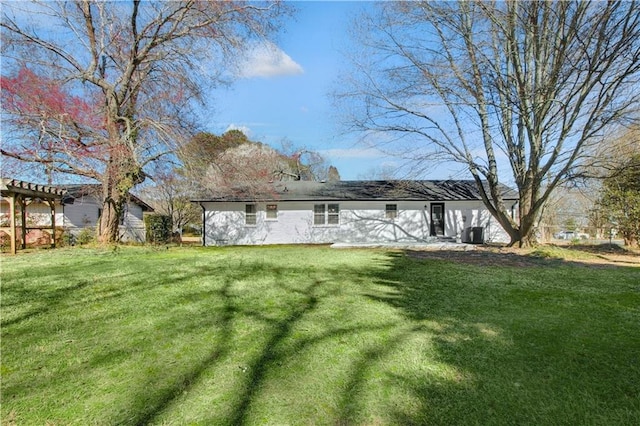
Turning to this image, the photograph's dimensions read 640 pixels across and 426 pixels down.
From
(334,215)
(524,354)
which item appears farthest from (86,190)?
(524,354)

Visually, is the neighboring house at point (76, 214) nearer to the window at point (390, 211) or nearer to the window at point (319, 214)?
the window at point (319, 214)

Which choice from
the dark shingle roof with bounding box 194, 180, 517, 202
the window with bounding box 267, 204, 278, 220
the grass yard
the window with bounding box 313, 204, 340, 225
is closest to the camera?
the grass yard

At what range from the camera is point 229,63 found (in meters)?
13.8

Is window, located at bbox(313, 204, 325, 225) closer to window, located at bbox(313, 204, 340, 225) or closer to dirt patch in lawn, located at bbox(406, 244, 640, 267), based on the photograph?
window, located at bbox(313, 204, 340, 225)

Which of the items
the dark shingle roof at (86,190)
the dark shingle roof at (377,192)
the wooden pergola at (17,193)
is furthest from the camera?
the dark shingle roof at (377,192)

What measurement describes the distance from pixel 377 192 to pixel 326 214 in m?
2.98

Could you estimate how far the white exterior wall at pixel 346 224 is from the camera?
18.0 m

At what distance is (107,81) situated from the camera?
13523 millimetres

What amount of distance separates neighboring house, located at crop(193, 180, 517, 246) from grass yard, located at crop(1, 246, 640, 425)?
1218 centimetres

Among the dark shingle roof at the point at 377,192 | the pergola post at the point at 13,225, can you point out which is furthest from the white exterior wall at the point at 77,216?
the pergola post at the point at 13,225

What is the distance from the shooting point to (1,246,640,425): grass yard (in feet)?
7.36

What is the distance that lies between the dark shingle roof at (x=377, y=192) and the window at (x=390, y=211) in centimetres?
46

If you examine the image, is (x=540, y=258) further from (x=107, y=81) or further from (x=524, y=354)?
(x=107, y=81)

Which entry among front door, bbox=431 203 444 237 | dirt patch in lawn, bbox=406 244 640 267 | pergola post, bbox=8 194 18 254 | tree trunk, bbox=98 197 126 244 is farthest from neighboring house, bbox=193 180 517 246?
pergola post, bbox=8 194 18 254
